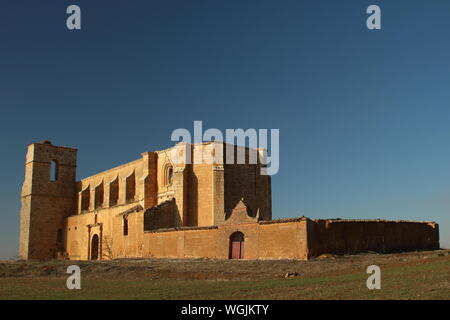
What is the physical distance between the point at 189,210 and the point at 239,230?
8830 millimetres

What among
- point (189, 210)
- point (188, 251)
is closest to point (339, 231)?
Answer: point (188, 251)

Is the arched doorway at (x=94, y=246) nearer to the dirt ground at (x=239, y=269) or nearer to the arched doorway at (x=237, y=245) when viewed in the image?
the dirt ground at (x=239, y=269)

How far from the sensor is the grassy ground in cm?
1155

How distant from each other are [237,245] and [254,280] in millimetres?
8310

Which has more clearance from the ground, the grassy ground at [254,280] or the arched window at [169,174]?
the arched window at [169,174]

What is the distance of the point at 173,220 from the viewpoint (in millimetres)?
32094

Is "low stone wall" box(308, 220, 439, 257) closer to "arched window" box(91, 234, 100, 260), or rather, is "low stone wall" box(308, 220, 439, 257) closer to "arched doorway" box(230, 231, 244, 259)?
"arched doorway" box(230, 231, 244, 259)

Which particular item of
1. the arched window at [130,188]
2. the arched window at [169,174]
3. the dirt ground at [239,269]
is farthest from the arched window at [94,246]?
the dirt ground at [239,269]

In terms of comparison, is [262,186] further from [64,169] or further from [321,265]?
[64,169]

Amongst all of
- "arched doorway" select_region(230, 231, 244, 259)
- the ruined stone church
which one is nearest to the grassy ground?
the ruined stone church

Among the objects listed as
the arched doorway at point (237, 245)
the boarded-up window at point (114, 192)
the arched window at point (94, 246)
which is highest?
the boarded-up window at point (114, 192)

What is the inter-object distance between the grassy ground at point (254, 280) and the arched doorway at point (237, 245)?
108 inches

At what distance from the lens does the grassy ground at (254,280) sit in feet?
37.9
